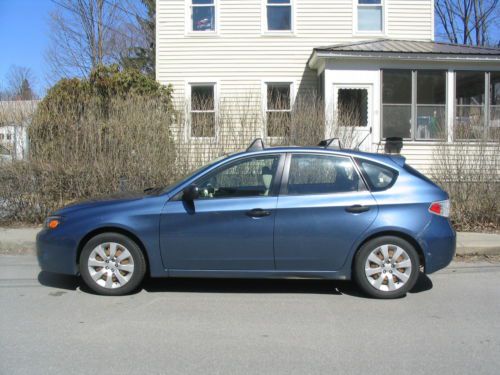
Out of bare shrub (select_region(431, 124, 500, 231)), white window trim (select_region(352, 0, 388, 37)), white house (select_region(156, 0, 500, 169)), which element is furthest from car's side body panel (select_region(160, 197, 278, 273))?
white window trim (select_region(352, 0, 388, 37))

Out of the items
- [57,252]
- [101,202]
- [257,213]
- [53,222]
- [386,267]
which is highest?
[101,202]

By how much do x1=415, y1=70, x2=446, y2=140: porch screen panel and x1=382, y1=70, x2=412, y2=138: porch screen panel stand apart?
0.99ft

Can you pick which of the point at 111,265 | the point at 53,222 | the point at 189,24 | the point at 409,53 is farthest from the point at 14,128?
the point at 409,53

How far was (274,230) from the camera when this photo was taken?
17.2ft

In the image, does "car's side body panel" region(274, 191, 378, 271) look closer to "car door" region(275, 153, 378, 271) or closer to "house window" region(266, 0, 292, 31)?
"car door" region(275, 153, 378, 271)

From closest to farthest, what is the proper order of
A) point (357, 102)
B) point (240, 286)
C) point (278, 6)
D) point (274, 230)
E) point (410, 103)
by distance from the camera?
point (274, 230) → point (240, 286) → point (410, 103) → point (357, 102) → point (278, 6)

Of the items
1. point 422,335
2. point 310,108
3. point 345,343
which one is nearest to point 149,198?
point 345,343

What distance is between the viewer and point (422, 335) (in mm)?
4375

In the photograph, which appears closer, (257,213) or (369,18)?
(257,213)

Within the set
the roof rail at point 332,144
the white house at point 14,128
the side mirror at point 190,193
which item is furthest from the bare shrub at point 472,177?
the white house at point 14,128

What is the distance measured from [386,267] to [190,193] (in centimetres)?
229

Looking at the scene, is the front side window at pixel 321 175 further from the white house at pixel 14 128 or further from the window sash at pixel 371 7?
the window sash at pixel 371 7

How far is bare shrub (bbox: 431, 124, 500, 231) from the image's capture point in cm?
914

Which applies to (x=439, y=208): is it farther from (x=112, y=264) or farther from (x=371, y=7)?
(x=371, y=7)
